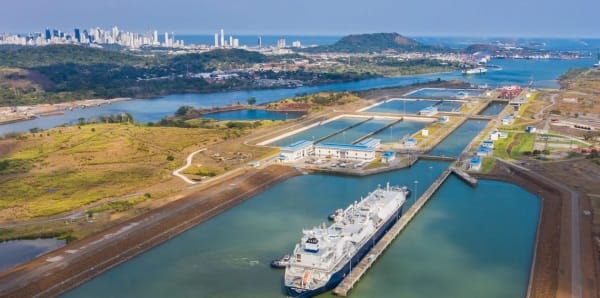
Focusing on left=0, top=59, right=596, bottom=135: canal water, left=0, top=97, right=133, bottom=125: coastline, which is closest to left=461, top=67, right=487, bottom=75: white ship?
left=0, top=59, right=596, bottom=135: canal water

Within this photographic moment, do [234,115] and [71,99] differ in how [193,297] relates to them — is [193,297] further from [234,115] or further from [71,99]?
[71,99]

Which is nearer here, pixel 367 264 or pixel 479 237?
pixel 367 264

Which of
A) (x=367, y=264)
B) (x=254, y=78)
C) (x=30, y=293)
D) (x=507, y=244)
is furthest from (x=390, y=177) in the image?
(x=254, y=78)

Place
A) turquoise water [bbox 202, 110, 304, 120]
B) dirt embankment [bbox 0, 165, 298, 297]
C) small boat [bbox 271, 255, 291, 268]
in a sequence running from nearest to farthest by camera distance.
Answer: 1. dirt embankment [bbox 0, 165, 298, 297]
2. small boat [bbox 271, 255, 291, 268]
3. turquoise water [bbox 202, 110, 304, 120]

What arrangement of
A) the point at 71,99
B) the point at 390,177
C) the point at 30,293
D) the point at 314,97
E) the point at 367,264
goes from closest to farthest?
1. the point at 30,293
2. the point at 367,264
3. the point at 390,177
4. the point at 314,97
5. the point at 71,99

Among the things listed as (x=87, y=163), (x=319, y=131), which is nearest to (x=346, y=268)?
(x=87, y=163)

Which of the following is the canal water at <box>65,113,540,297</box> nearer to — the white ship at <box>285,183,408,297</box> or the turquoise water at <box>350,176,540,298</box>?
the turquoise water at <box>350,176,540,298</box>

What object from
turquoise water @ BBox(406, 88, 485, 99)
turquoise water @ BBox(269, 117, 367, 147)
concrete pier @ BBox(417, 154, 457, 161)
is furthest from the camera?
turquoise water @ BBox(406, 88, 485, 99)
